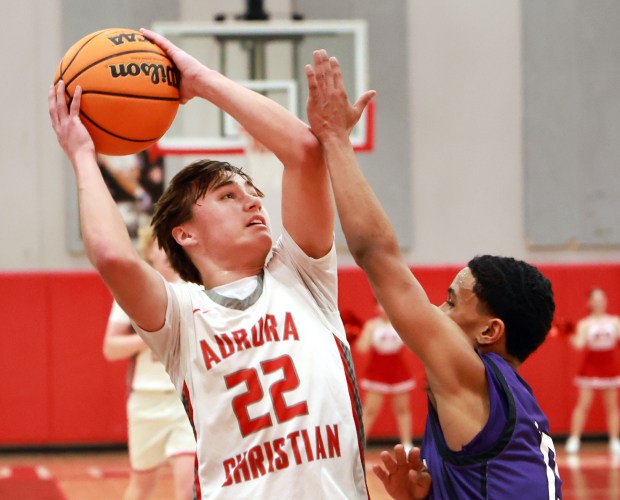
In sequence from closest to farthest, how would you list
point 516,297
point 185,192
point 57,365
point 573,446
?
point 516,297 → point 185,192 → point 573,446 → point 57,365

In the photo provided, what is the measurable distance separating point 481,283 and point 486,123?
25.7 feet

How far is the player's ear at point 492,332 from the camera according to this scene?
2.25 m

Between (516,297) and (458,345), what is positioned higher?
(516,297)

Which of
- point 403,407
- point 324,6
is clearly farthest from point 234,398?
point 324,6

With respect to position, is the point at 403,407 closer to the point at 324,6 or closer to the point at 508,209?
the point at 508,209

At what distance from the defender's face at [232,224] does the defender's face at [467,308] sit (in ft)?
1.66

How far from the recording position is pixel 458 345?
2129mm

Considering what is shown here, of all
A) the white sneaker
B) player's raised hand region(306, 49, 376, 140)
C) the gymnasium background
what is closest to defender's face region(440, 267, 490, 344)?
player's raised hand region(306, 49, 376, 140)

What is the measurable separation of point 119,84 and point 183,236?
0.44 m

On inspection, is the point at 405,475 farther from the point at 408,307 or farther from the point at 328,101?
the point at 328,101

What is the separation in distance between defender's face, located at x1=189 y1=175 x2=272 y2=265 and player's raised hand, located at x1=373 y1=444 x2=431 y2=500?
2.07 ft

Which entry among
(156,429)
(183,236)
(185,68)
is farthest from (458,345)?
(156,429)

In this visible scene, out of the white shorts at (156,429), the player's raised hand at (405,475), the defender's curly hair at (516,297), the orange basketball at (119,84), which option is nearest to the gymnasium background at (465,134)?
the white shorts at (156,429)

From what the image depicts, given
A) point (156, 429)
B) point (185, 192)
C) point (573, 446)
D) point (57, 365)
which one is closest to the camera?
point (185, 192)
